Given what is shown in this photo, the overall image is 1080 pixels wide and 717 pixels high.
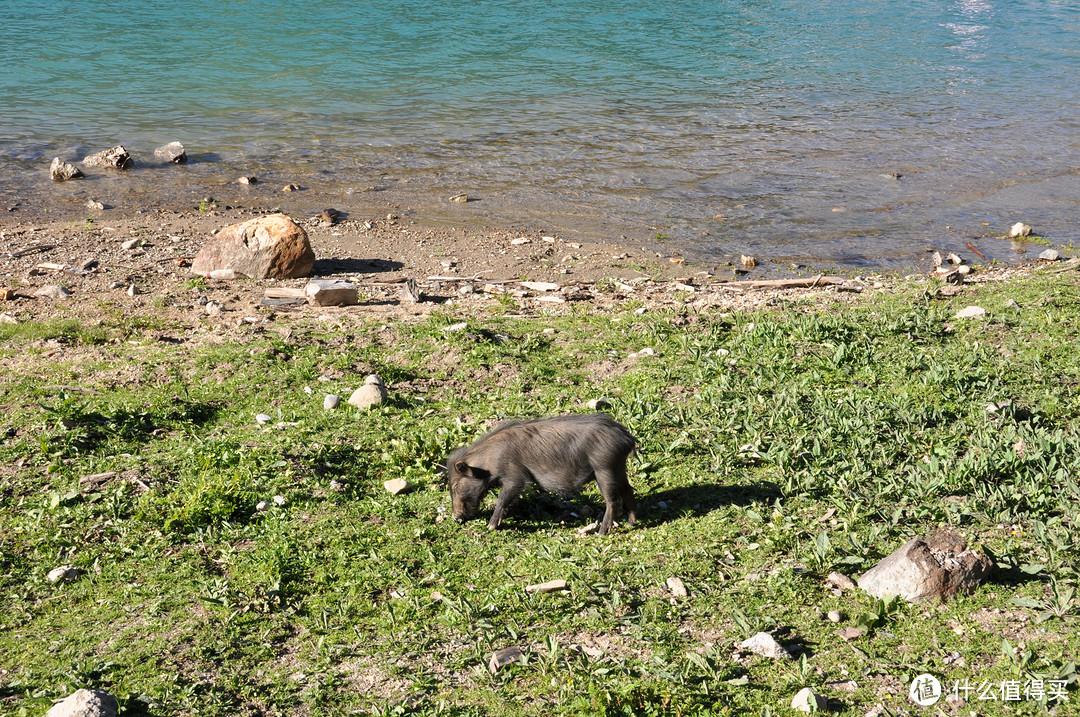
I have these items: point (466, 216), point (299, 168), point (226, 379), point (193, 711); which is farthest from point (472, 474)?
point (299, 168)

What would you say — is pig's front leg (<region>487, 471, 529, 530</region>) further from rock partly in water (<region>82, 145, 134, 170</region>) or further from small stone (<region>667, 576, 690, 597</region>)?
rock partly in water (<region>82, 145, 134, 170</region>)

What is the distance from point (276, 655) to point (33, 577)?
1552mm

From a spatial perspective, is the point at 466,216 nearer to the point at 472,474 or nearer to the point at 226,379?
the point at 226,379

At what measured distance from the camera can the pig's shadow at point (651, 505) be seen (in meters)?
5.59

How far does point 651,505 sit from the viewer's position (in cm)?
570

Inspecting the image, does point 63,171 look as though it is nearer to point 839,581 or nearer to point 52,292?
point 52,292

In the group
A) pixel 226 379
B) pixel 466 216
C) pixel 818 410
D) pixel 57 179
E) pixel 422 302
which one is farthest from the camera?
pixel 57 179

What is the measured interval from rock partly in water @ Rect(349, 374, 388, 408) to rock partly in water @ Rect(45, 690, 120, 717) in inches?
128

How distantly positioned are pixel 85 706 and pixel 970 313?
24.5 feet

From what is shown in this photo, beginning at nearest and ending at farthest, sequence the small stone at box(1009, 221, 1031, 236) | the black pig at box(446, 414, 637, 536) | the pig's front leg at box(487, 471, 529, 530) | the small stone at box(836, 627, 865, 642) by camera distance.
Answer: the small stone at box(836, 627, 865, 642)
the black pig at box(446, 414, 637, 536)
the pig's front leg at box(487, 471, 529, 530)
the small stone at box(1009, 221, 1031, 236)

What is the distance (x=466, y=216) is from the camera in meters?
13.9

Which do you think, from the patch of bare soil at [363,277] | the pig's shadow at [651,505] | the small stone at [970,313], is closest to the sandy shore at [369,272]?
the patch of bare soil at [363,277]

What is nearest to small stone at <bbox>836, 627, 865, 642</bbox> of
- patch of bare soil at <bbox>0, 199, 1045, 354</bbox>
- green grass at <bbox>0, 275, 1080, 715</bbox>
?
green grass at <bbox>0, 275, 1080, 715</bbox>

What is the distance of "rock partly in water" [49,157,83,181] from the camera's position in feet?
49.3
